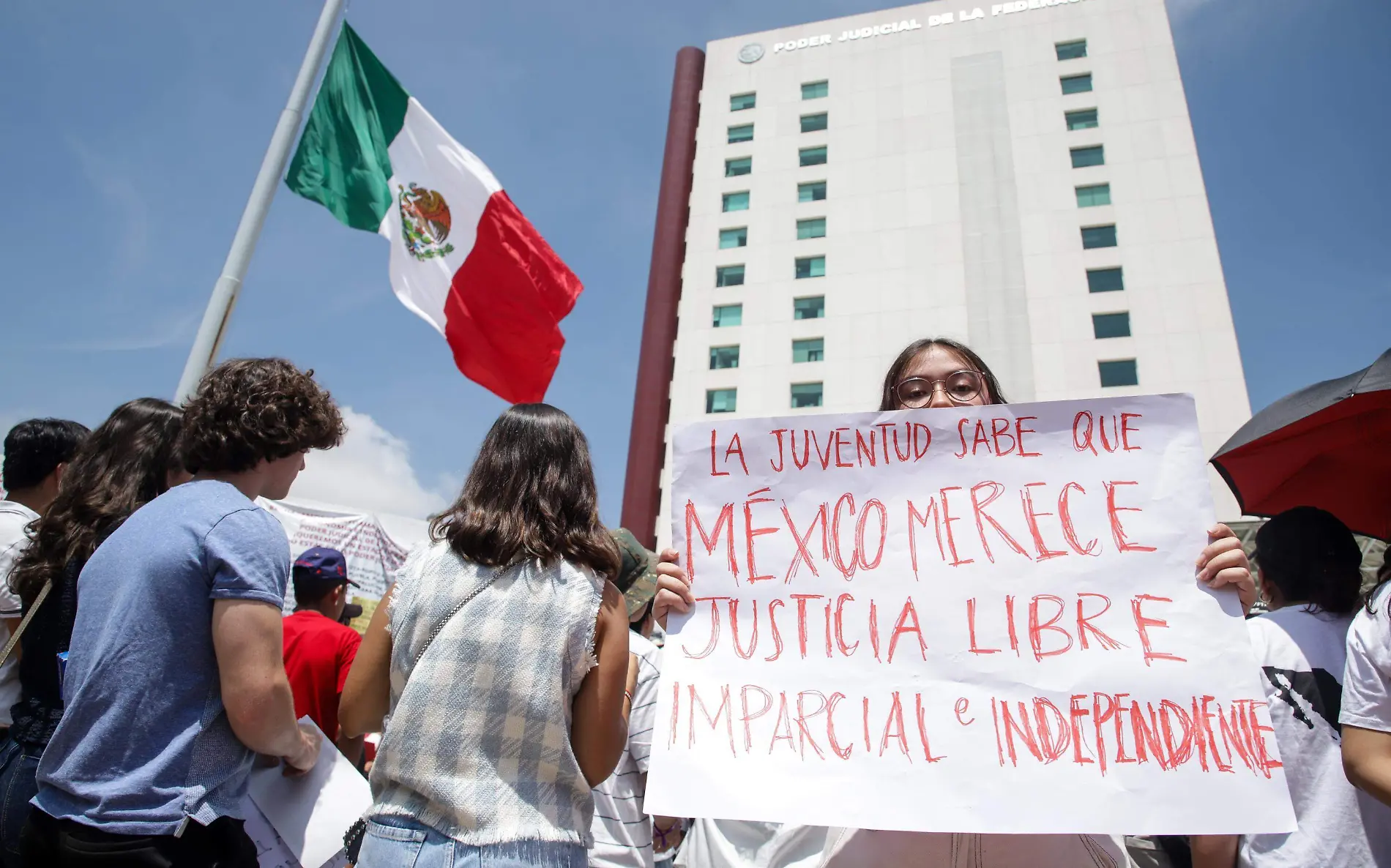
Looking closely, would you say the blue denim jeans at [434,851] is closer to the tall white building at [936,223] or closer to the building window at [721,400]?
the tall white building at [936,223]

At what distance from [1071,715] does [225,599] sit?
193 cm

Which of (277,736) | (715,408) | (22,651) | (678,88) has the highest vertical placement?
(678,88)

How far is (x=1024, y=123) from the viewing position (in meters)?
30.2

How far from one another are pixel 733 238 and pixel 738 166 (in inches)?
143

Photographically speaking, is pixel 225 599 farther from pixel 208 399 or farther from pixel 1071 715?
pixel 1071 715

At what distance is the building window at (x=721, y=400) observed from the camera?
30141mm

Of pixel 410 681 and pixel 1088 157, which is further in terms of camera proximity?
pixel 1088 157

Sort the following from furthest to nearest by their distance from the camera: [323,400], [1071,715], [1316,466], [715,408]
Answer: [715,408]
[1316,466]
[323,400]
[1071,715]

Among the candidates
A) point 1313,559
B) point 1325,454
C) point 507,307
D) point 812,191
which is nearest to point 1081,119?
point 812,191

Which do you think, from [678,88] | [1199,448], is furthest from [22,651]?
[678,88]

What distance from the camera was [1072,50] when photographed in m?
31.2

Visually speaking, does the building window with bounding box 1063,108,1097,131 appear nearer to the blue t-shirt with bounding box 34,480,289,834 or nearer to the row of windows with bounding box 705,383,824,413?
the row of windows with bounding box 705,383,824,413

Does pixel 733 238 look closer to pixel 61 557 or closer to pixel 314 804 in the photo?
pixel 61 557

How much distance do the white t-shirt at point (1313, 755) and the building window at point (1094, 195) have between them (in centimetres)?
3030
